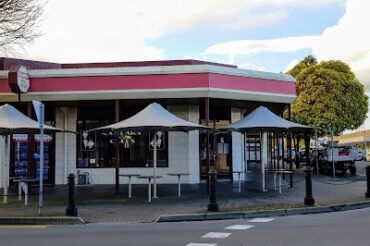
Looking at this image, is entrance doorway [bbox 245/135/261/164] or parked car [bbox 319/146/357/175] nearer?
parked car [bbox 319/146/357/175]

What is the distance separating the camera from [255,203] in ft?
51.5

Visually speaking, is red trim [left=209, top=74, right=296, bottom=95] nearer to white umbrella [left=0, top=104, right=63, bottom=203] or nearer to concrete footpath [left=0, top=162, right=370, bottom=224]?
concrete footpath [left=0, top=162, right=370, bottom=224]

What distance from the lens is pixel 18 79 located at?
19672 millimetres

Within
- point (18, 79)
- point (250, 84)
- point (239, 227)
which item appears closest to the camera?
point (239, 227)

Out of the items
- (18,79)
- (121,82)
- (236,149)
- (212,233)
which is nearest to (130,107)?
(121,82)

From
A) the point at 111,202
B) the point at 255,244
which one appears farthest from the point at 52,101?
the point at 255,244

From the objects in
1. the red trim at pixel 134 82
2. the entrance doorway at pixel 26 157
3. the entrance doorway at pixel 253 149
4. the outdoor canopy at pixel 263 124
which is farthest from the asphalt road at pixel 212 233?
the entrance doorway at pixel 253 149

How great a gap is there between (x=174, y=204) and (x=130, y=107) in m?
8.70

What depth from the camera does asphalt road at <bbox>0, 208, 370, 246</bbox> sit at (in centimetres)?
979

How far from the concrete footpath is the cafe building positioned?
7.84 ft

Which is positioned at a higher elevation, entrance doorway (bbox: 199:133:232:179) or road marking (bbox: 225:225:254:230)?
entrance doorway (bbox: 199:133:232:179)

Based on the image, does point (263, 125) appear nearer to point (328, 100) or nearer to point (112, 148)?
point (112, 148)

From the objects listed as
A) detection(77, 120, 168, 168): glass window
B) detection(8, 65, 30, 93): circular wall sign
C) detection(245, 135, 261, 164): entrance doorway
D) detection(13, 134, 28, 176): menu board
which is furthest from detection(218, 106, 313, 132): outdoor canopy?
detection(245, 135, 261, 164): entrance doorway

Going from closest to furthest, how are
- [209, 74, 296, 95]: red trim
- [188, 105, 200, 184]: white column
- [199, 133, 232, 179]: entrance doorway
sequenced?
[209, 74, 296, 95]: red trim → [188, 105, 200, 184]: white column → [199, 133, 232, 179]: entrance doorway
